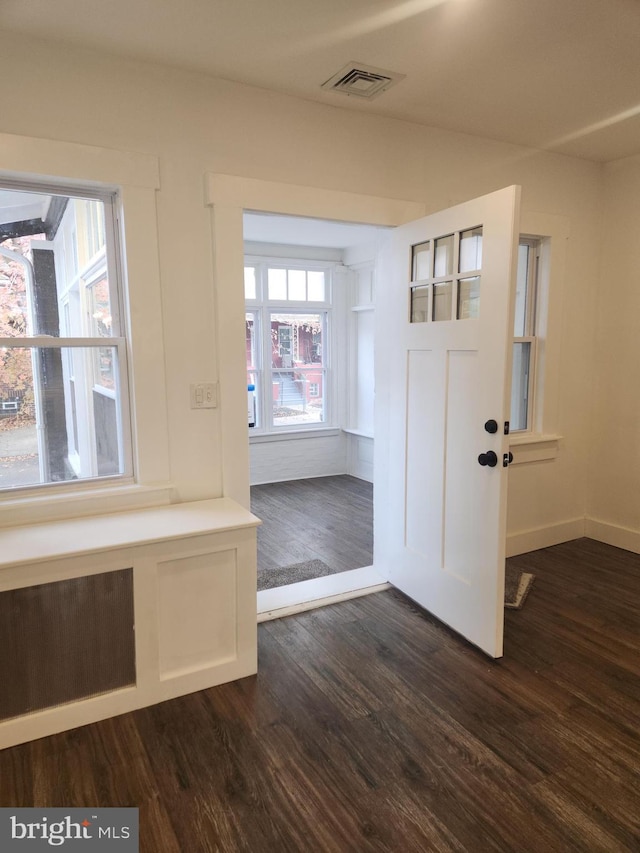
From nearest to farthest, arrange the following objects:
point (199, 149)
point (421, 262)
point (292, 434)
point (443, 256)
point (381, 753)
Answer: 1. point (381, 753)
2. point (199, 149)
3. point (443, 256)
4. point (421, 262)
5. point (292, 434)

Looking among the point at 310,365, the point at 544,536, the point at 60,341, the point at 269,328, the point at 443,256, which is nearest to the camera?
the point at 60,341

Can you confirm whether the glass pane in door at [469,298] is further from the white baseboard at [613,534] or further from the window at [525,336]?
the white baseboard at [613,534]

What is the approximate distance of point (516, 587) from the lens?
3162 millimetres

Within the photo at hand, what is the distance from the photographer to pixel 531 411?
3734 millimetres

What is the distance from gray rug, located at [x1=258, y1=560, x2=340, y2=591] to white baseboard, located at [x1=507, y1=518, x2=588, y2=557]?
4.03 feet

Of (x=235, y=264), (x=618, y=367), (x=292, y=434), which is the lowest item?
(x=292, y=434)

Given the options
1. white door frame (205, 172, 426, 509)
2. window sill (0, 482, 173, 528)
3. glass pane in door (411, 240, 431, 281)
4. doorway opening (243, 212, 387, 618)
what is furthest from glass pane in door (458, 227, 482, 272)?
doorway opening (243, 212, 387, 618)

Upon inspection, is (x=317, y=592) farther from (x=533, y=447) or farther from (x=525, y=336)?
(x=525, y=336)

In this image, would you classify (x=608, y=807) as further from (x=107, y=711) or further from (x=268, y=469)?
(x=268, y=469)

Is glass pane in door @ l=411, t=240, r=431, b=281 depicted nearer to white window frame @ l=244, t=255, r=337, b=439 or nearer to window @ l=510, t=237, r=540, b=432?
window @ l=510, t=237, r=540, b=432

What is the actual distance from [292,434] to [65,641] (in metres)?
4.13

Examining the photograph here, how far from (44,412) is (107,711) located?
4.04 feet

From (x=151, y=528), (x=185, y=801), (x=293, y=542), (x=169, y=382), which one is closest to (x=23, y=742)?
(x=185, y=801)

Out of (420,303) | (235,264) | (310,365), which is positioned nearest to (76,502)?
(235,264)
